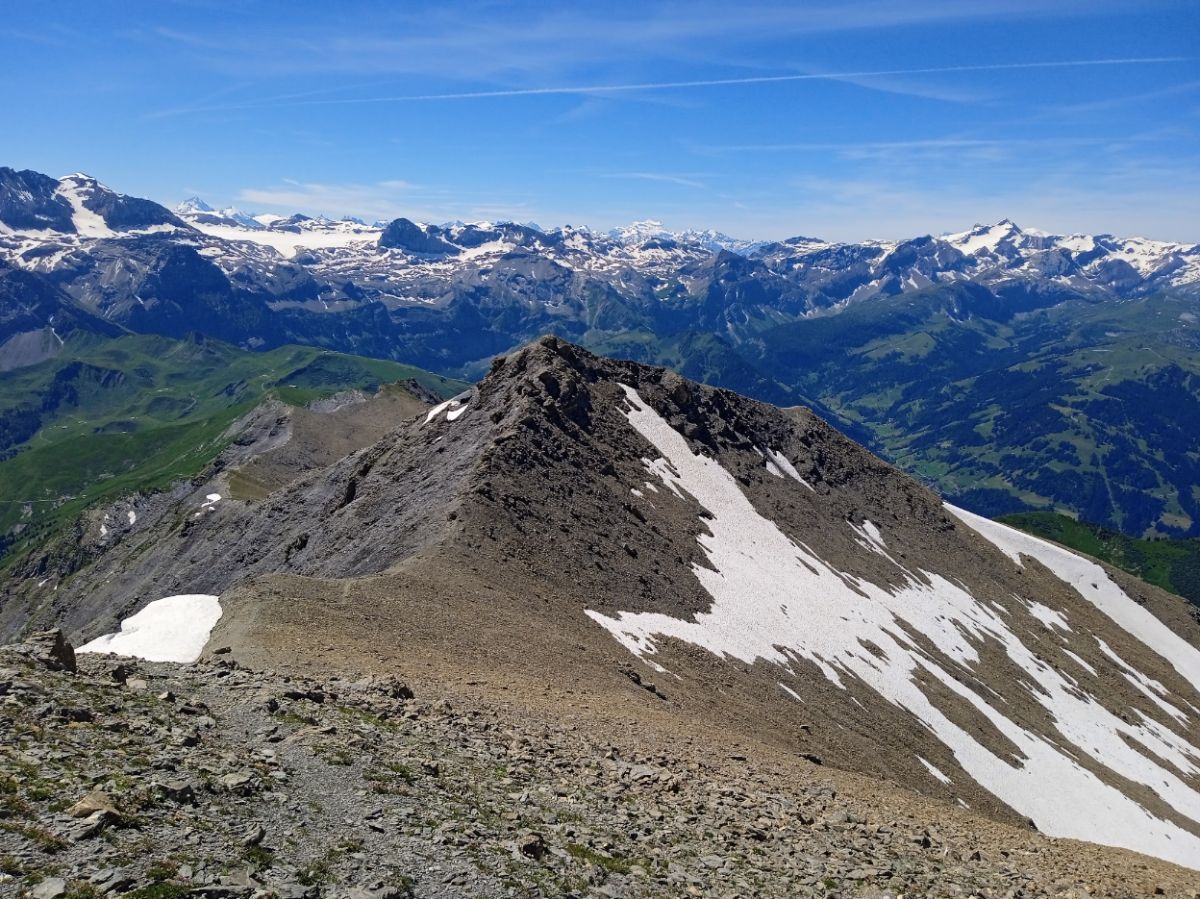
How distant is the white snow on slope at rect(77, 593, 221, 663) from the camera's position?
4056cm

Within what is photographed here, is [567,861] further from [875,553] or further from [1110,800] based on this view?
[875,553]

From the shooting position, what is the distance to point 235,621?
44.2 metres

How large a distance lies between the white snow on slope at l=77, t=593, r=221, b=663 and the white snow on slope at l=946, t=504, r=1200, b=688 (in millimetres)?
127478

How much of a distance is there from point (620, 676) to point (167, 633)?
25.9 m

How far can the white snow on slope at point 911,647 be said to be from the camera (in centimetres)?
6962

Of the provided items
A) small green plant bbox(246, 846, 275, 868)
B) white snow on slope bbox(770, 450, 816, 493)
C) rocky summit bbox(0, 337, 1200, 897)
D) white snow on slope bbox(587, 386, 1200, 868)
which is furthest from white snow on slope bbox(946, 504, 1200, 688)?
small green plant bbox(246, 846, 275, 868)

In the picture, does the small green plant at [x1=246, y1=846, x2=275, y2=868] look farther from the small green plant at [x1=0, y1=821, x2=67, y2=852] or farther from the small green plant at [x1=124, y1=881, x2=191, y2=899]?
the small green plant at [x1=0, y1=821, x2=67, y2=852]

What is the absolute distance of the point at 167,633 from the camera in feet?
142

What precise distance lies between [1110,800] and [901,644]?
873 inches

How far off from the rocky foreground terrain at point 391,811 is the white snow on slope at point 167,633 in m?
9.54

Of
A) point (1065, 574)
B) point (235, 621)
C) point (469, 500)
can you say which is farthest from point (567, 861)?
point (1065, 574)

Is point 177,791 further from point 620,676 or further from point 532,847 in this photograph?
point 620,676

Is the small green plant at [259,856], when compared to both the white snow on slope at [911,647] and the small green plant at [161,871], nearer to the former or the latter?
the small green plant at [161,871]

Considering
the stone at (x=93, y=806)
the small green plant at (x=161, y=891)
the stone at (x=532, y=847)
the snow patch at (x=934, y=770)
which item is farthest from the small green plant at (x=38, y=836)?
the snow patch at (x=934, y=770)
